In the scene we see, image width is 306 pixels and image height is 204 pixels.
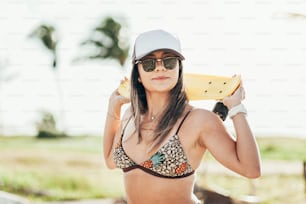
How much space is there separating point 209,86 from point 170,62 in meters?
0.19

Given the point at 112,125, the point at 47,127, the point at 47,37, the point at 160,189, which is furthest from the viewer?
the point at 47,37

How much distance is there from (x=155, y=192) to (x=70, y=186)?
44.7 ft

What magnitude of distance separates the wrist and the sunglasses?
0.95ft

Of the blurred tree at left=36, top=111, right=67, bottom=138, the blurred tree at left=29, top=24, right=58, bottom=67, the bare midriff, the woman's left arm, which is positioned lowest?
the blurred tree at left=36, top=111, right=67, bottom=138

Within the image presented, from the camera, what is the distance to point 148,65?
327 centimetres

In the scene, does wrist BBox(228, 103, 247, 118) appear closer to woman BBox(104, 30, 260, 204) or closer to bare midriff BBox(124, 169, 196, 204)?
woman BBox(104, 30, 260, 204)

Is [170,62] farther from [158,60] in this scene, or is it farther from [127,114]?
[127,114]

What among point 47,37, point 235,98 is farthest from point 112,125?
point 47,37

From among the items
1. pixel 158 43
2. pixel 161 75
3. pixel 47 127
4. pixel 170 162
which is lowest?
pixel 47 127

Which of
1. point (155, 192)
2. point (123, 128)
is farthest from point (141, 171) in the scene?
point (123, 128)

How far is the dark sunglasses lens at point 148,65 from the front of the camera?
3.26 metres

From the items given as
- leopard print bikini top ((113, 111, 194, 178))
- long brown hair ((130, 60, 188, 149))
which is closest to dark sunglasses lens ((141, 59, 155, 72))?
long brown hair ((130, 60, 188, 149))

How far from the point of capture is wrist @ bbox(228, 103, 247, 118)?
310 centimetres

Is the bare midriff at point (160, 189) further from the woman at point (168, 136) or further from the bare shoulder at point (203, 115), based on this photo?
the bare shoulder at point (203, 115)
